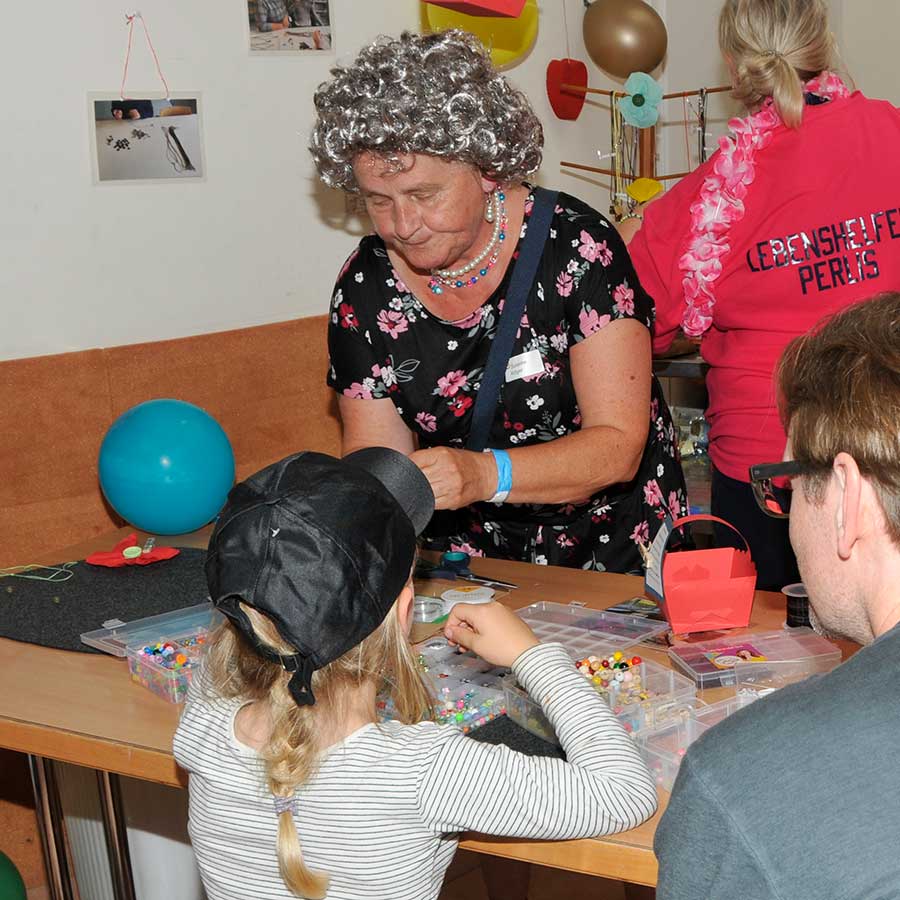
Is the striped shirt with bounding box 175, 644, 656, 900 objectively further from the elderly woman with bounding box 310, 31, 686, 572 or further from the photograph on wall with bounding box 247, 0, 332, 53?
the photograph on wall with bounding box 247, 0, 332, 53

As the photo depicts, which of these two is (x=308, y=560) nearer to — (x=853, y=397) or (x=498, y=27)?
(x=853, y=397)

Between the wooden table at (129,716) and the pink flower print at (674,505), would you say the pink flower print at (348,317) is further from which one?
the pink flower print at (674,505)

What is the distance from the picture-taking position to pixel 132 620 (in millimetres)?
2277

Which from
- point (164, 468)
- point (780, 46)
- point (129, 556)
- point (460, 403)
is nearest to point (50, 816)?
point (129, 556)

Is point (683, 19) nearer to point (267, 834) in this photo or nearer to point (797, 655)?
point (797, 655)

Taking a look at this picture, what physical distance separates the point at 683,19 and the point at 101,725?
3.56 meters

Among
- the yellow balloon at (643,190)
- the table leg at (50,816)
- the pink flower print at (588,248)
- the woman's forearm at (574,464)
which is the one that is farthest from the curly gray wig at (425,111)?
the yellow balloon at (643,190)

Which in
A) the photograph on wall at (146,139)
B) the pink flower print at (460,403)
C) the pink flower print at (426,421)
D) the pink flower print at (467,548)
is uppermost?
the photograph on wall at (146,139)

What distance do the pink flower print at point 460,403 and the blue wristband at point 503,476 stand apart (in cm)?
25

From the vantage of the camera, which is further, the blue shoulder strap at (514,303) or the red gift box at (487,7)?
the red gift box at (487,7)

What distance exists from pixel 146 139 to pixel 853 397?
2.38 m

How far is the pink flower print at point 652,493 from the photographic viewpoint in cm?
257

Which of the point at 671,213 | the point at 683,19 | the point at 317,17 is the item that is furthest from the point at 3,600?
the point at 683,19

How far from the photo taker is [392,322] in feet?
8.10
